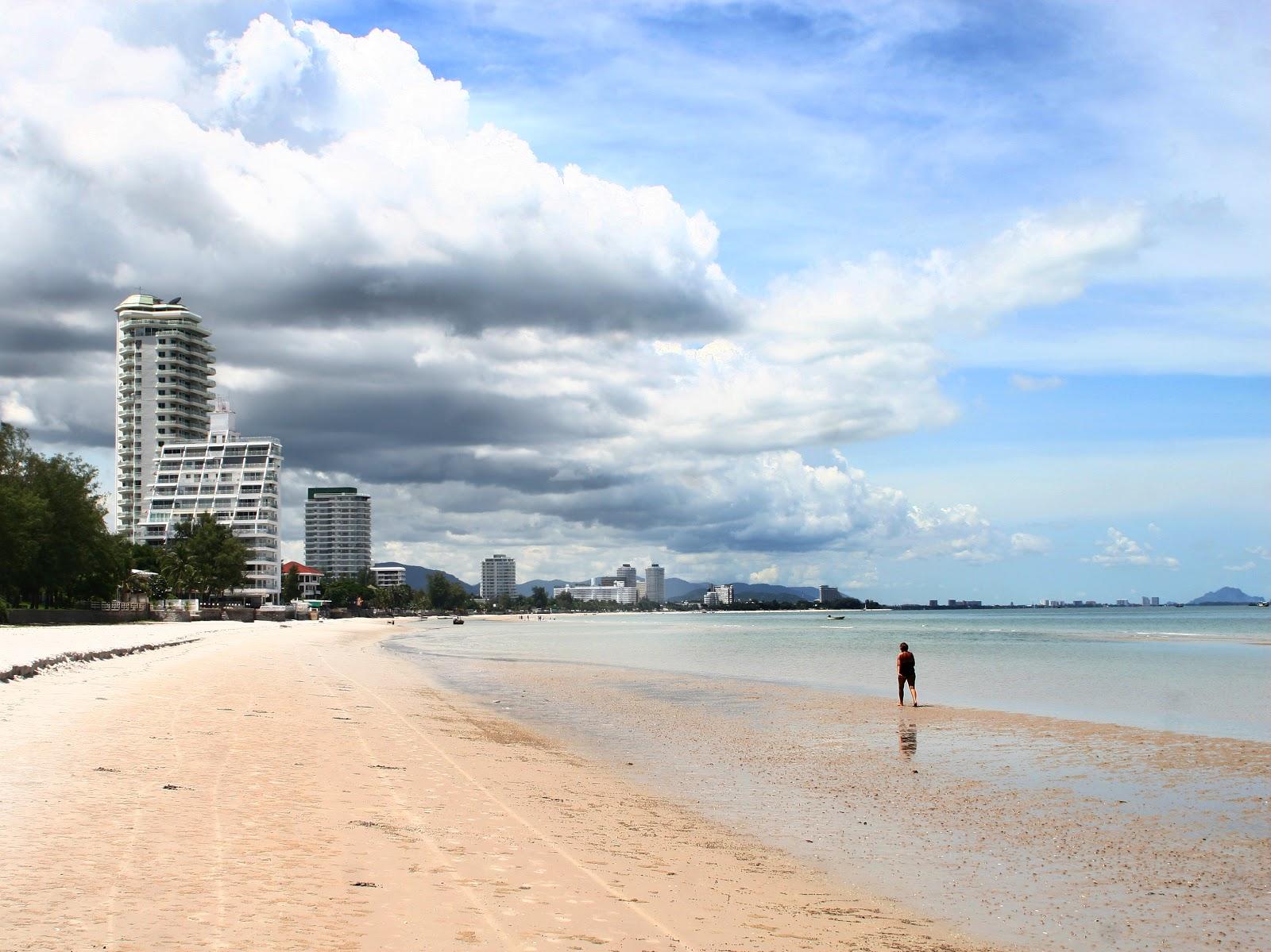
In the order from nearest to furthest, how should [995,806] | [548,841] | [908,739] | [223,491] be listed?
[548,841]
[995,806]
[908,739]
[223,491]

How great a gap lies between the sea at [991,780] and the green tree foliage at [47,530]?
153 feet

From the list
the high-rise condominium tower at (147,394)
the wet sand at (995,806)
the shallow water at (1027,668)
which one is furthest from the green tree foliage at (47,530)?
the high-rise condominium tower at (147,394)

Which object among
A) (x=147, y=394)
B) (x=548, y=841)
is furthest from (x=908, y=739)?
(x=147, y=394)

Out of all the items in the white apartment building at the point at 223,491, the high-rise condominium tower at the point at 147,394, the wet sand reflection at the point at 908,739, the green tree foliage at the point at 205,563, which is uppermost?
the high-rise condominium tower at the point at 147,394

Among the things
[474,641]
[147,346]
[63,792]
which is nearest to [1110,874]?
[63,792]

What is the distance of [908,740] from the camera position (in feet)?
75.2

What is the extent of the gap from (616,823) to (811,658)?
50.7 meters

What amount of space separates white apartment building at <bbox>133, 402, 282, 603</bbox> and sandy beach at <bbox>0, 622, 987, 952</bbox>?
562 ft

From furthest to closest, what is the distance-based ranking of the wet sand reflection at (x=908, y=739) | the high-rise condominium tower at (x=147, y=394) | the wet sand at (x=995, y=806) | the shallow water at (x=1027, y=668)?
the high-rise condominium tower at (x=147, y=394) → the shallow water at (x=1027, y=668) → the wet sand reflection at (x=908, y=739) → the wet sand at (x=995, y=806)

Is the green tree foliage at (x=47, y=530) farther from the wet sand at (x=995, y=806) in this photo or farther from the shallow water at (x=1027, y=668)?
the wet sand at (x=995, y=806)

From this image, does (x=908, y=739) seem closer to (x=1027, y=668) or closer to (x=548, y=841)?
(x=548, y=841)

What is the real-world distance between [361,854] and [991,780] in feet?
38.8

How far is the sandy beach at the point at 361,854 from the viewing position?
764 centimetres

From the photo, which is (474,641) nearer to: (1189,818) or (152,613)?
(152,613)
